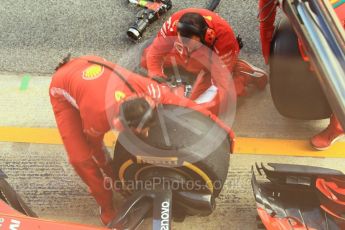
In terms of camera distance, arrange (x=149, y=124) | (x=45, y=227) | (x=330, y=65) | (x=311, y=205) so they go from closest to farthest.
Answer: (x=330, y=65)
(x=45, y=227)
(x=149, y=124)
(x=311, y=205)

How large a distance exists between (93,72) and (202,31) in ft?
3.13

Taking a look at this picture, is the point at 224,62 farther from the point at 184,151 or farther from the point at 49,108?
the point at 49,108

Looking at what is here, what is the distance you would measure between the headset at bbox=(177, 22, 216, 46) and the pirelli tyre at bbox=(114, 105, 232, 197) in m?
0.87

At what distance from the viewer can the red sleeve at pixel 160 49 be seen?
3469mm

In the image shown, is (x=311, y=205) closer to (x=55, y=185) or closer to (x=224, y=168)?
(x=224, y=168)

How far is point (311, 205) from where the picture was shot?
2.60 m

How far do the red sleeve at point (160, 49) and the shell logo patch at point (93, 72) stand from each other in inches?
33.8

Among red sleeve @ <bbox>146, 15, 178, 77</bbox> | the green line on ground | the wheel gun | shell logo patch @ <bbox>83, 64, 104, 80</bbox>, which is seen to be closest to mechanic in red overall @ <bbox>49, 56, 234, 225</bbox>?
shell logo patch @ <bbox>83, 64, 104, 80</bbox>

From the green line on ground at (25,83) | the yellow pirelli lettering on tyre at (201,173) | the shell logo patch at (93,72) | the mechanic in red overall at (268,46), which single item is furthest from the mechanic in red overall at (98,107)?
the green line on ground at (25,83)

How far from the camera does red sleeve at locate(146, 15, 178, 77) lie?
3469mm

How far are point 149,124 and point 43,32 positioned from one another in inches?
101

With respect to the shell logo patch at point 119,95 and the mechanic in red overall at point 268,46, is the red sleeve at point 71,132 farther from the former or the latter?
the mechanic in red overall at point 268,46

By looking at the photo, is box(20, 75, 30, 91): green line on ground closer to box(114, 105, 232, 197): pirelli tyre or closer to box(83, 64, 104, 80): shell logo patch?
box(83, 64, 104, 80): shell logo patch

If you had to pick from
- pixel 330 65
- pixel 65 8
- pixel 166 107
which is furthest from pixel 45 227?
pixel 65 8
